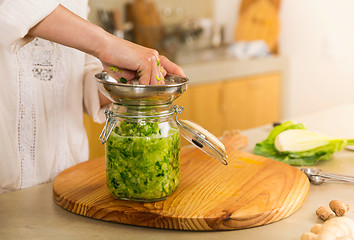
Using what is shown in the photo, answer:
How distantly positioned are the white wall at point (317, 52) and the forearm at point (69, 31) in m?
2.77

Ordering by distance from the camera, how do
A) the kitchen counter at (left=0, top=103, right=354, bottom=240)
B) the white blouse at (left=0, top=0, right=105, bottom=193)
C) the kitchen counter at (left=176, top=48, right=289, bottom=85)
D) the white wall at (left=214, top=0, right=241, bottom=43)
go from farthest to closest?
the white wall at (left=214, top=0, right=241, bottom=43) → the kitchen counter at (left=176, top=48, right=289, bottom=85) → the white blouse at (left=0, top=0, right=105, bottom=193) → the kitchen counter at (left=0, top=103, right=354, bottom=240)

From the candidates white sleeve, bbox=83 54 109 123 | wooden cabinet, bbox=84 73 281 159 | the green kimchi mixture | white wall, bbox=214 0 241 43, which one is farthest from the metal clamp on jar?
white wall, bbox=214 0 241 43

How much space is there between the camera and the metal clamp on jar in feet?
2.64

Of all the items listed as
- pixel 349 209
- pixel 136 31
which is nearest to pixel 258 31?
pixel 136 31

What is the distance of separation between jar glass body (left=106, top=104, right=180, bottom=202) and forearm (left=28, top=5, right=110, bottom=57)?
13 centimetres

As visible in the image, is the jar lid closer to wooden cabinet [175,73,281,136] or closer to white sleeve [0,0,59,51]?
white sleeve [0,0,59,51]

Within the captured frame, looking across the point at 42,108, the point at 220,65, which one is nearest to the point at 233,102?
the point at 220,65

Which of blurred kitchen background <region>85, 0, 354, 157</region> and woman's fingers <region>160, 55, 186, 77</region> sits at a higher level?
woman's fingers <region>160, 55, 186, 77</region>

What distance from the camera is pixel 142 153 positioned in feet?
2.65

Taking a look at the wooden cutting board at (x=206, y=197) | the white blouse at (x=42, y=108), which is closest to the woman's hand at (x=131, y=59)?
the wooden cutting board at (x=206, y=197)

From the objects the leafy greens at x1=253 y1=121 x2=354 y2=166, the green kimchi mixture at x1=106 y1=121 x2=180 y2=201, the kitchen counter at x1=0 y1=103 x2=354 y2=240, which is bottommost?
the leafy greens at x1=253 y1=121 x2=354 y2=166

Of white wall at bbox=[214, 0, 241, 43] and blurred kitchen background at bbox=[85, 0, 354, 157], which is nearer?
blurred kitchen background at bbox=[85, 0, 354, 157]

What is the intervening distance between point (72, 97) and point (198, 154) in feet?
1.30

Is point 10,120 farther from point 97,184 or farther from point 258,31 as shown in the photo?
point 258,31
